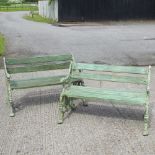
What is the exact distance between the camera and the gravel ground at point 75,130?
5883 millimetres

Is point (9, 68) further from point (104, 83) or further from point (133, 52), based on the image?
point (133, 52)

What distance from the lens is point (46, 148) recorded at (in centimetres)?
593

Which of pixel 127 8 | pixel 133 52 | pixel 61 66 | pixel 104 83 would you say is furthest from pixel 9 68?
pixel 127 8

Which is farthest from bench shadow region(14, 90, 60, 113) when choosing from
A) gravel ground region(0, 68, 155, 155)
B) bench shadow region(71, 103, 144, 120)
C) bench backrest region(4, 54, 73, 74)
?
bench shadow region(71, 103, 144, 120)

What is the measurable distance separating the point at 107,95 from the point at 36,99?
2.19 metres

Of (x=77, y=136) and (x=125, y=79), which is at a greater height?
(x=125, y=79)

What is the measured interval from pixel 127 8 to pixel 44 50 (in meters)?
16.0

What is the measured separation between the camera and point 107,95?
263 inches

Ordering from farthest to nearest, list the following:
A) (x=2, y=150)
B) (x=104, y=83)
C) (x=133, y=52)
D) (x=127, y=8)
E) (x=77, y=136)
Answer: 1. (x=127, y=8)
2. (x=133, y=52)
3. (x=104, y=83)
4. (x=77, y=136)
5. (x=2, y=150)

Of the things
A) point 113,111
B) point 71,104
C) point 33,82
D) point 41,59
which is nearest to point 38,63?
point 41,59

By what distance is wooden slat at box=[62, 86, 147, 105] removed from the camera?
254 inches

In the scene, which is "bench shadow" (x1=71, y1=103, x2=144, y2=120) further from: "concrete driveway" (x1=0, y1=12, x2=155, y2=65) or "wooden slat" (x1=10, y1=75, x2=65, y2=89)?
"concrete driveway" (x1=0, y1=12, x2=155, y2=65)

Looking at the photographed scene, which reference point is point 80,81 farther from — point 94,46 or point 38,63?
point 94,46

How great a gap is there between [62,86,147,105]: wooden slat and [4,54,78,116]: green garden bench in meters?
0.49
